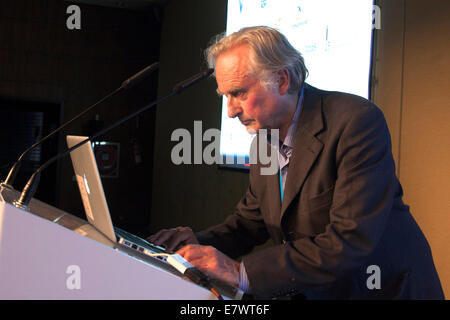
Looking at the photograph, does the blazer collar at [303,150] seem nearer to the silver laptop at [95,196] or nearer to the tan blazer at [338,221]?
the tan blazer at [338,221]

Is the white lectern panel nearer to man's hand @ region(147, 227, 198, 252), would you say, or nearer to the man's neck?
man's hand @ region(147, 227, 198, 252)

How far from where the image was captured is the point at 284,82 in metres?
1.30

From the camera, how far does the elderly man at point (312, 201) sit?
3.27 ft

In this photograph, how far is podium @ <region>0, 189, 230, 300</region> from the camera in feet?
2.39

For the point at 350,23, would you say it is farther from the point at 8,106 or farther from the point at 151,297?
the point at 8,106

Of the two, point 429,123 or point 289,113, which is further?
point 429,123

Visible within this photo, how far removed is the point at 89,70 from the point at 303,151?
5.47m

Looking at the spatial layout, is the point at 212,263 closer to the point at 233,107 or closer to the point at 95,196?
the point at 95,196

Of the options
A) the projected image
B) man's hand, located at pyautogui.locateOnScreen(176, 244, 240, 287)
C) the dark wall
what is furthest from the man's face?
the dark wall

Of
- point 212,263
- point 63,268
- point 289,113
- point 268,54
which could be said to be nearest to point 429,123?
point 289,113

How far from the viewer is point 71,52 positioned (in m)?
6.05
